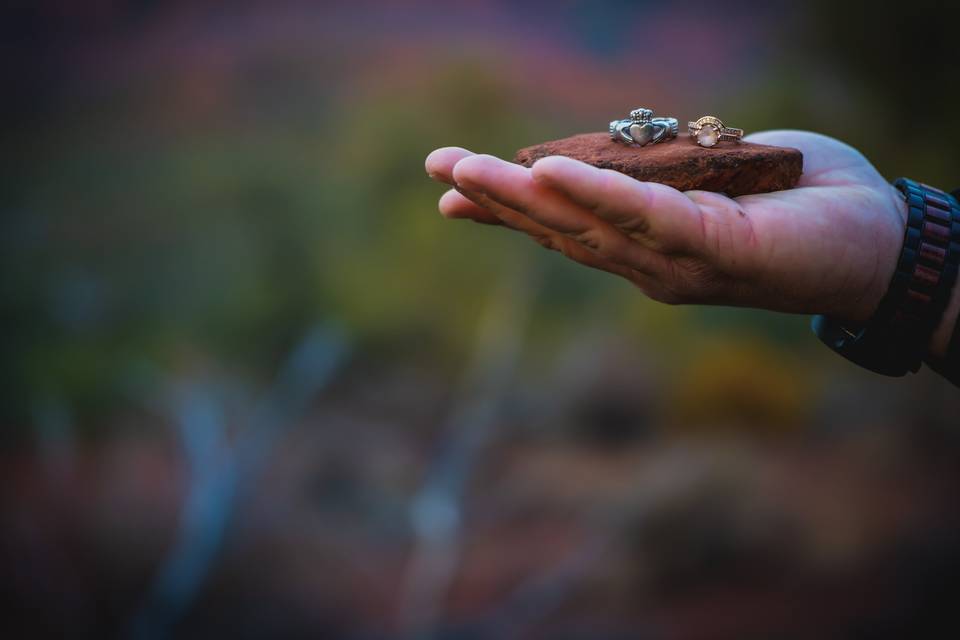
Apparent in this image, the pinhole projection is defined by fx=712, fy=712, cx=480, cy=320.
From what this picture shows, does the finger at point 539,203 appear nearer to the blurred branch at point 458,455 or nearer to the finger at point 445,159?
the finger at point 445,159

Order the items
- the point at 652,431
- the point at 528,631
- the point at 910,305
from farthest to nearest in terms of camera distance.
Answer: the point at 652,431 < the point at 528,631 < the point at 910,305

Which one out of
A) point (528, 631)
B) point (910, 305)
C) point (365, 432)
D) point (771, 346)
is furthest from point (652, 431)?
point (910, 305)

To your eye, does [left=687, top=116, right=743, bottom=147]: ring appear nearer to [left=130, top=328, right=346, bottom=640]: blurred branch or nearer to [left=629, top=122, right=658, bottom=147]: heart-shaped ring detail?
[left=629, top=122, right=658, bottom=147]: heart-shaped ring detail

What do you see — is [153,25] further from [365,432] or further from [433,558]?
[433,558]

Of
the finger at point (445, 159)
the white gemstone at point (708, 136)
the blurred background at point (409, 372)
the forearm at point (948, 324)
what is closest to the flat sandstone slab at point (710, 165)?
the white gemstone at point (708, 136)

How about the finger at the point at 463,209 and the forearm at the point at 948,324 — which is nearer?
the forearm at the point at 948,324

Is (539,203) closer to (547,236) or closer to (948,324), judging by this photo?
(547,236)

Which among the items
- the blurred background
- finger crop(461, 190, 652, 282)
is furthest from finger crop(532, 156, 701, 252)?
the blurred background
